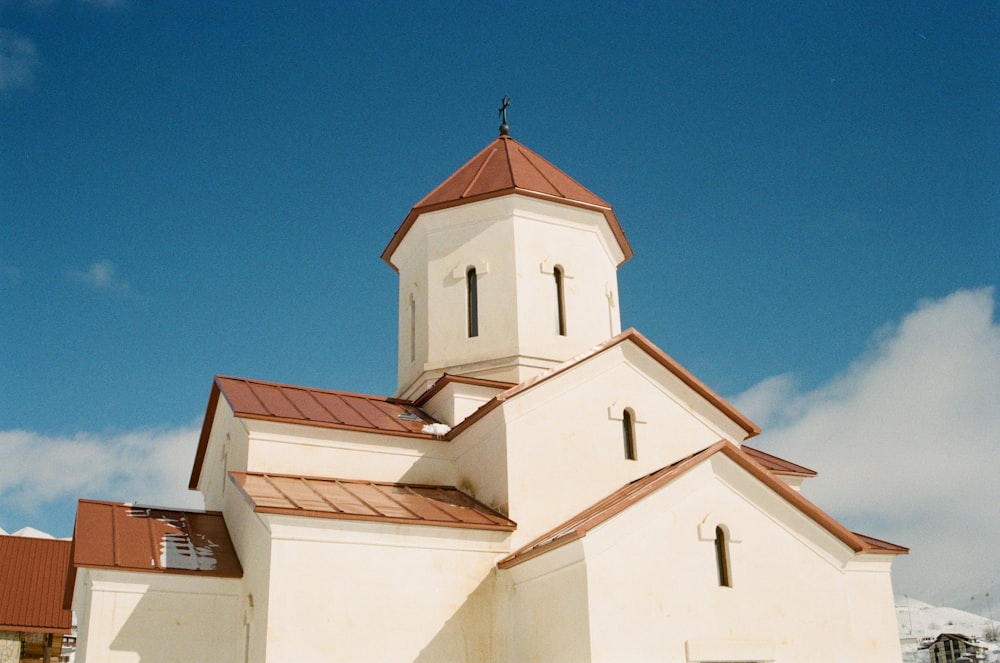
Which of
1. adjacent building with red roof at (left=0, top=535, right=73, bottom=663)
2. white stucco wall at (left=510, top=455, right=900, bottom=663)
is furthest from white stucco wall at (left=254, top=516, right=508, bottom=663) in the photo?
adjacent building with red roof at (left=0, top=535, right=73, bottom=663)

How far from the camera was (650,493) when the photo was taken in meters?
11.4

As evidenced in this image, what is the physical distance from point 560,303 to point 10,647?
41.3 feet

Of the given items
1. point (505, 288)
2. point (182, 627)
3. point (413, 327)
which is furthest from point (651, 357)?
point (182, 627)

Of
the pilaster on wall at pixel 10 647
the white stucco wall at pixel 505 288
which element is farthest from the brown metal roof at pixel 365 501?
the pilaster on wall at pixel 10 647

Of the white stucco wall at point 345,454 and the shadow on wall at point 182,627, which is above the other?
the white stucco wall at point 345,454

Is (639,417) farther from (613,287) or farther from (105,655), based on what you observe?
(105,655)

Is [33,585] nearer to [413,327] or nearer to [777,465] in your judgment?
[413,327]

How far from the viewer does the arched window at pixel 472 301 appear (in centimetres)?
1641

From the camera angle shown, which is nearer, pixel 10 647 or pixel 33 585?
pixel 10 647

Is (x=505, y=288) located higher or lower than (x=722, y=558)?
higher

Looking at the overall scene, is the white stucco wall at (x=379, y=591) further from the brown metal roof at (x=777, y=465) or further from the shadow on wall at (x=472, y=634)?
the brown metal roof at (x=777, y=465)

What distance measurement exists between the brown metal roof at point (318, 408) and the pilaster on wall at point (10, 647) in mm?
6413

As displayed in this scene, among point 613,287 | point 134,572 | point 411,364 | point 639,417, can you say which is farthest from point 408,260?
point 134,572

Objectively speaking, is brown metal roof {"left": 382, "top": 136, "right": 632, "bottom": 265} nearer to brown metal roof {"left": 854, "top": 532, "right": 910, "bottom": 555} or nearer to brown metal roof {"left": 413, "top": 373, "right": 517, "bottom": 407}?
brown metal roof {"left": 413, "top": 373, "right": 517, "bottom": 407}
